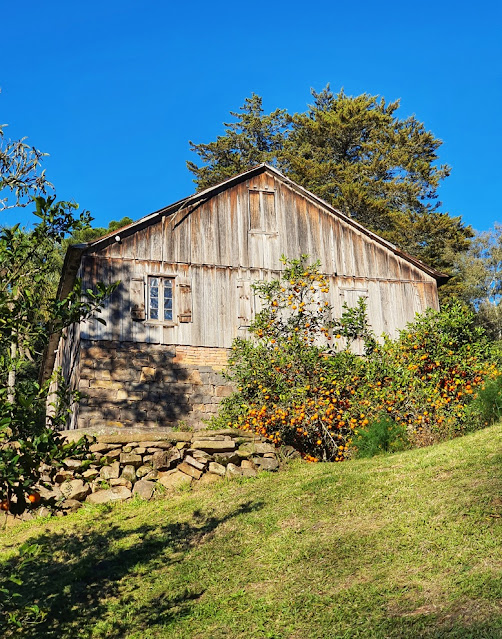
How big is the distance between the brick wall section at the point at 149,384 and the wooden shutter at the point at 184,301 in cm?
78

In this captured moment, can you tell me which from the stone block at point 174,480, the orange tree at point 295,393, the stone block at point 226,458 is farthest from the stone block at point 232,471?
the orange tree at point 295,393

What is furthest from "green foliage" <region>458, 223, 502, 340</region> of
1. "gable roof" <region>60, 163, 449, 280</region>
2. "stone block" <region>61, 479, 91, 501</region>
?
"stone block" <region>61, 479, 91, 501</region>

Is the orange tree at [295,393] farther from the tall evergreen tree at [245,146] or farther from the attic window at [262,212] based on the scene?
the tall evergreen tree at [245,146]

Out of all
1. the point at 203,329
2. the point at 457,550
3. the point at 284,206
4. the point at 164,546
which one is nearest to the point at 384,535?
the point at 457,550

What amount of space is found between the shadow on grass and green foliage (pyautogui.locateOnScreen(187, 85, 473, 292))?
2505 centimetres

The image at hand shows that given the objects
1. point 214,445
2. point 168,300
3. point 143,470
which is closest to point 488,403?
point 214,445

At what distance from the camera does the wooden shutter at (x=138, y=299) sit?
735 inches

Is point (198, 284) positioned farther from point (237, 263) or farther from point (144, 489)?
point (144, 489)

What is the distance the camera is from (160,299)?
752 inches

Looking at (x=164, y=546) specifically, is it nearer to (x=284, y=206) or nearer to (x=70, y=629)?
(x=70, y=629)

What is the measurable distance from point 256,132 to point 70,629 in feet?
130

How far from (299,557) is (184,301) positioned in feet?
35.1

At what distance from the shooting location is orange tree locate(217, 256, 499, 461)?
15008mm

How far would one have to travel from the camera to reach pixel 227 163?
1738 inches
